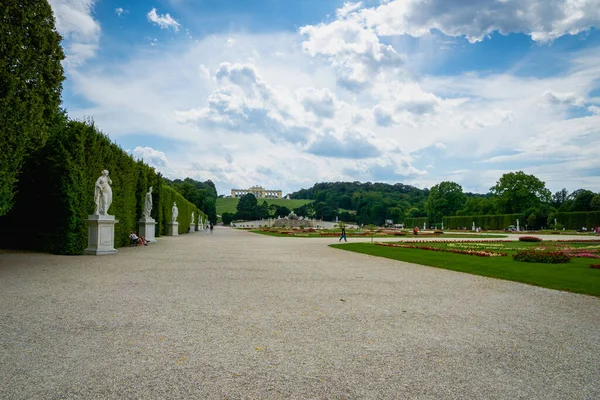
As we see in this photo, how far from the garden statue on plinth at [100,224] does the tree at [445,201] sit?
93.2 meters

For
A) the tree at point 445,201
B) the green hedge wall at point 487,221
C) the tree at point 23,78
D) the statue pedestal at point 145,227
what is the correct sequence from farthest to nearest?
the tree at point 445,201 → the green hedge wall at point 487,221 → the statue pedestal at point 145,227 → the tree at point 23,78

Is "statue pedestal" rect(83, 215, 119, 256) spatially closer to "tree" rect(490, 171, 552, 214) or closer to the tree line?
the tree line

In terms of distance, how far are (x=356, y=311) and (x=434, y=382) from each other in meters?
3.11

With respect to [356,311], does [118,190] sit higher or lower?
higher

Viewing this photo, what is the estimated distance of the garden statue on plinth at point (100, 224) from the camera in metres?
17.1

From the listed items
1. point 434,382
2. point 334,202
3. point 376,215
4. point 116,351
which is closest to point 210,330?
point 116,351

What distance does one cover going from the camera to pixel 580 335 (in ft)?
19.3

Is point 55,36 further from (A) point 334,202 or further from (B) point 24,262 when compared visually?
(A) point 334,202

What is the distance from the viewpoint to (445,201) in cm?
9981

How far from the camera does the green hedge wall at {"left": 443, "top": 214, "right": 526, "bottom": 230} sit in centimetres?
7248

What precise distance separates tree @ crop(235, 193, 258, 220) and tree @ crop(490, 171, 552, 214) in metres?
79.8

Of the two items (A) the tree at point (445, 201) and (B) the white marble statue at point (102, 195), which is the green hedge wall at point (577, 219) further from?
(B) the white marble statue at point (102, 195)

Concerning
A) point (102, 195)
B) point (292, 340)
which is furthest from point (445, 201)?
point (292, 340)

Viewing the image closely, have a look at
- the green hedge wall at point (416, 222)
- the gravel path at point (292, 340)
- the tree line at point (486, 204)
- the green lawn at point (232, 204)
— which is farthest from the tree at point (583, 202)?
the green lawn at point (232, 204)
